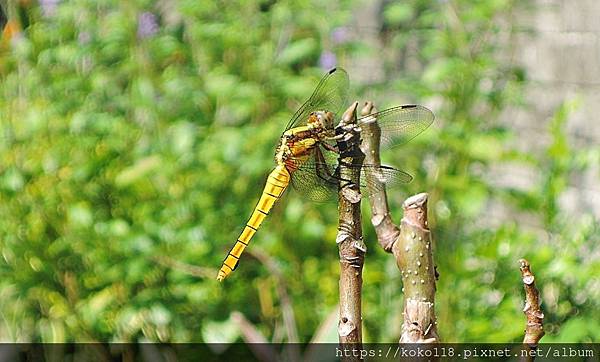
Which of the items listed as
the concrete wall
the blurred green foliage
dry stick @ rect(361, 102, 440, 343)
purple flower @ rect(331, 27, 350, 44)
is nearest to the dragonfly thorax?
dry stick @ rect(361, 102, 440, 343)

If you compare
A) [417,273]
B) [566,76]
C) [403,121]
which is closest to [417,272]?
[417,273]

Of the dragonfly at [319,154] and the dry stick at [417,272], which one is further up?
the dragonfly at [319,154]

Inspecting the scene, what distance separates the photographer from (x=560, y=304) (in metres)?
2.29

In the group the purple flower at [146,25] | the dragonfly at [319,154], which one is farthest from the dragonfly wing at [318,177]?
the purple flower at [146,25]

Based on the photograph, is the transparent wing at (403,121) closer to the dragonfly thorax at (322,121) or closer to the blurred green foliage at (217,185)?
the dragonfly thorax at (322,121)

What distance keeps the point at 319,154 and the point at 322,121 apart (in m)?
0.06

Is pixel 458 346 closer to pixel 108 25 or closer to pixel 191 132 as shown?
pixel 191 132

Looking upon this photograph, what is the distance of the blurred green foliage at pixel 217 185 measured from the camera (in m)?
2.42

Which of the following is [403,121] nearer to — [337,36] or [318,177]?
[318,177]

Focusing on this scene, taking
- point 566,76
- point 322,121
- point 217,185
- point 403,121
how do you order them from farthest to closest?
point 566,76, point 217,185, point 403,121, point 322,121

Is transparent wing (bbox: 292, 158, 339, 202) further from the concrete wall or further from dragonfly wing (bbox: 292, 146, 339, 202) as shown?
the concrete wall

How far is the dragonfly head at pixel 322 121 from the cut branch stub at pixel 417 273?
0.54ft

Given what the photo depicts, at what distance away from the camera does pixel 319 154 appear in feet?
3.27

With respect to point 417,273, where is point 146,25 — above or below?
above
